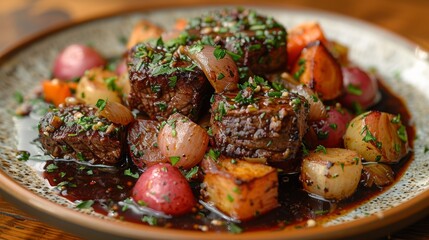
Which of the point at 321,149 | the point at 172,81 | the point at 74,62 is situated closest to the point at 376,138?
the point at 321,149

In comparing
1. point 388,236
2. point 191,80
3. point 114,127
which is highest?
point 191,80

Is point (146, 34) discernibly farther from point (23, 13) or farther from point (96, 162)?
point (23, 13)

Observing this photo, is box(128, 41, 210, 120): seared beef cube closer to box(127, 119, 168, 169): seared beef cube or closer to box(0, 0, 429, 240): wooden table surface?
box(127, 119, 168, 169): seared beef cube

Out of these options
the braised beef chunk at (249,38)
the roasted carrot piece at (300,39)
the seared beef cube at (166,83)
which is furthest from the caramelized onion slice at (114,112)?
the roasted carrot piece at (300,39)

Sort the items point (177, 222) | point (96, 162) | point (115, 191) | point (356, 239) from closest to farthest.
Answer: point (356, 239) → point (177, 222) → point (115, 191) → point (96, 162)

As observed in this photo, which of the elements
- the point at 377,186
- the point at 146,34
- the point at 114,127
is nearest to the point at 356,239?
the point at 377,186

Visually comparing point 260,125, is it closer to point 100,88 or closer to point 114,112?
point 114,112

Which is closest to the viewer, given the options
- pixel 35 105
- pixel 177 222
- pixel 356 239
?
pixel 356 239

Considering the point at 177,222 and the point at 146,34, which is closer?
the point at 177,222

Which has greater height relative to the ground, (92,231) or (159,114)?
(159,114)
